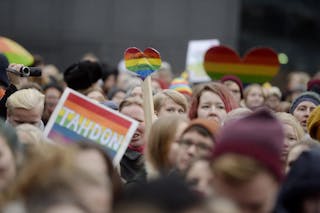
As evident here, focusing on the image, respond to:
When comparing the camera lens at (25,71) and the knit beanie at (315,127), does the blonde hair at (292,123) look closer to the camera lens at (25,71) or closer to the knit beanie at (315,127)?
the knit beanie at (315,127)

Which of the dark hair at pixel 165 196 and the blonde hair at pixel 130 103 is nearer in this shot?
the dark hair at pixel 165 196

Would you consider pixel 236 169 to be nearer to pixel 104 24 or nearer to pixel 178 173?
pixel 178 173

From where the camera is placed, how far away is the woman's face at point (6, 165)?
20.5 feet

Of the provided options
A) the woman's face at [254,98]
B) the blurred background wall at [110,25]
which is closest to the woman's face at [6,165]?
the woman's face at [254,98]

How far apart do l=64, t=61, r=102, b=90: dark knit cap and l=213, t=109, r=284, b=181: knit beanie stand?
635 centimetres

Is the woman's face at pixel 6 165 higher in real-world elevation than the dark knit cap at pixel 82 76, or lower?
higher

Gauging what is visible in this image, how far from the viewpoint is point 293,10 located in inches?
1187

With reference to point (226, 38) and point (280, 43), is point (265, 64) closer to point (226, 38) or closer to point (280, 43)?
point (226, 38)

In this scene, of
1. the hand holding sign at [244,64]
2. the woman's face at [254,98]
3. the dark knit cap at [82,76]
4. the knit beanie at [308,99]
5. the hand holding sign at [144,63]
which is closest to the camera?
the hand holding sign at [144,63]

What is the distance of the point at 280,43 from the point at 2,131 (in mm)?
23731

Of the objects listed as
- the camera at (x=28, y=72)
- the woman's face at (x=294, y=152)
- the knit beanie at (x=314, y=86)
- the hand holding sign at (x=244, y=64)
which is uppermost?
the woman's face at (x=294, y=152)

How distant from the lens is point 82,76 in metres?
11.8

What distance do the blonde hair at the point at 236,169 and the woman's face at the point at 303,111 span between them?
5.66 metres

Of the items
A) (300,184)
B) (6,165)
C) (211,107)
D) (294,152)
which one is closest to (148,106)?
(211,107)
